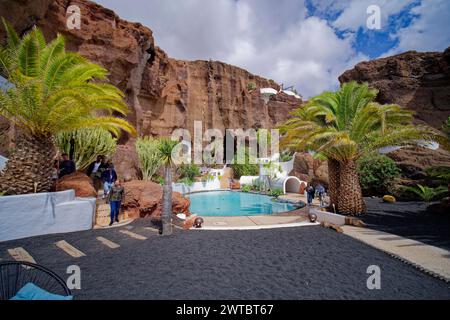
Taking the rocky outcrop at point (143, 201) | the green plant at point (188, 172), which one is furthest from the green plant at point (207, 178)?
the rocky outcrop at point (143, 201)

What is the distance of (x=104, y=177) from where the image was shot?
1017 cm

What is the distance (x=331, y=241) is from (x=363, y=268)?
1745 mm

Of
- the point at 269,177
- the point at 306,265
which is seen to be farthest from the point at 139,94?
the point at 306,265

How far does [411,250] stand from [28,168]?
10626mm

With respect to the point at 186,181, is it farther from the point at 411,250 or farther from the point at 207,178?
the point at 411,250

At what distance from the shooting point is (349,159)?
29.5ft

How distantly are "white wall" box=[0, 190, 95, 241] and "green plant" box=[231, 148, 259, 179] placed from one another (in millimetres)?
26693

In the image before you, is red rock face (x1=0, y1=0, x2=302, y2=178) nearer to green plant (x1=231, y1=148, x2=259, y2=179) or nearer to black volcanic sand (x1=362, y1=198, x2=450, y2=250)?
green plant (x1=231, y1=148, x2=259, y2=179)

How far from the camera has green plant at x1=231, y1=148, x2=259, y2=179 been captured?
32931 mm

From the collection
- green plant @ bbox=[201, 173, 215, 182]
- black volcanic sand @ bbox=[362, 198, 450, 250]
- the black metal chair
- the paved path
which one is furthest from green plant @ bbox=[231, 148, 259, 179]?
the black metal chair

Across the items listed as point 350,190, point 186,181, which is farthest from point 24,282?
point 186,181

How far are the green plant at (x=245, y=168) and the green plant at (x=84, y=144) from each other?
23.0 m

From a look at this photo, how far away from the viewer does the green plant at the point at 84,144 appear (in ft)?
36.1
